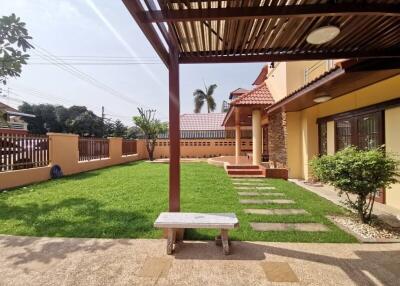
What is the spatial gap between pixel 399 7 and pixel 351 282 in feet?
10.6

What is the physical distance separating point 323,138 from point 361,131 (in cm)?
242

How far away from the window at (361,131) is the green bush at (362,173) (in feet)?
8.04

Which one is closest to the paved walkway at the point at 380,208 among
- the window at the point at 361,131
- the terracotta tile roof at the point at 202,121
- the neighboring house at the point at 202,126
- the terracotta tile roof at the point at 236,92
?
the window at the point at 361,131

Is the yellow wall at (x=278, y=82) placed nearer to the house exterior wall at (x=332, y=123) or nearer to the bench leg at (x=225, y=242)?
the house exterior wall at (x=332, y=123)

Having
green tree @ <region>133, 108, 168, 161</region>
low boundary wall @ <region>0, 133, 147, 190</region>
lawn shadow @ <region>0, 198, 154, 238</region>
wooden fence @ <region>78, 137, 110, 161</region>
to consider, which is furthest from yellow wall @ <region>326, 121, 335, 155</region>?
green tree @ <region>133, 108, 168, 161</region>

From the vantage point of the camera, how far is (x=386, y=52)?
4.37m

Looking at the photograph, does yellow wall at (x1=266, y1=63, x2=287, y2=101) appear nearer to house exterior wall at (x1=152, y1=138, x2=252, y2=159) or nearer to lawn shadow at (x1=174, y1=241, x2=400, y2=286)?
lawn shadow at (x1=174, y1=241, x2=400, y2=286)

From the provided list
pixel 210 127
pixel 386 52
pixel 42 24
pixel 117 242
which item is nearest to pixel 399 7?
pixel 386 52

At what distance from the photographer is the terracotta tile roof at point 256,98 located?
12.0 m

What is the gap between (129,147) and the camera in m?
22.0

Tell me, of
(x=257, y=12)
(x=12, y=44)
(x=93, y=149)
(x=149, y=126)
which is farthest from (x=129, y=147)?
(x=257, y=12)

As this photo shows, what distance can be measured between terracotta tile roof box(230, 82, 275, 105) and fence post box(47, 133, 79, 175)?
312 inches

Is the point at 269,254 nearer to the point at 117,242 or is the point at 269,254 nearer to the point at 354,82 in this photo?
the point at 117,242

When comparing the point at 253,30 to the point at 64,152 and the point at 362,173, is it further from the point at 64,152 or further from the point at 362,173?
the point at 64,152
